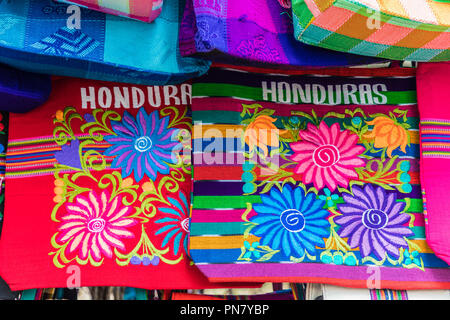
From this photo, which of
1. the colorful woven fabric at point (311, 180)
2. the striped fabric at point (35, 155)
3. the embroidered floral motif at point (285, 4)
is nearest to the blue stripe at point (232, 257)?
the colorful woven fabric at point (311, 180)

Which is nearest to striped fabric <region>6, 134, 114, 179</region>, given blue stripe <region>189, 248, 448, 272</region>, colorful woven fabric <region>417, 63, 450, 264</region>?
blue stripe <region>189, 248, 448, 272</region>

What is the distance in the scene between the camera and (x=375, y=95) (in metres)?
0.94

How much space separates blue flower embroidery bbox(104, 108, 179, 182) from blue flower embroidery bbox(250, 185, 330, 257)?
243 millimetres

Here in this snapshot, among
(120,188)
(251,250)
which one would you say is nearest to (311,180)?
(251,250)

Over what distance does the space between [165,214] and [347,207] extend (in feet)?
1.31

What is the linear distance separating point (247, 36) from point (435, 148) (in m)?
0.49

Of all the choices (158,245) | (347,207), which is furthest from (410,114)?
(158,245)

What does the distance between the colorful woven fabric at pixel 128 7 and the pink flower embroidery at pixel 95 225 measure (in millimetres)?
383

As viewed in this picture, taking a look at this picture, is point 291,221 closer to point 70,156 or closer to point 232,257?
point 232,257

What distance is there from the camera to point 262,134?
900 mm

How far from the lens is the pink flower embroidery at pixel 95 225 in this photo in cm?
84

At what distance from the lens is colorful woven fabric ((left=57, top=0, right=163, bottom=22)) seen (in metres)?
0.73

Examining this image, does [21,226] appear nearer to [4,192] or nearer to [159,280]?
[4,192]

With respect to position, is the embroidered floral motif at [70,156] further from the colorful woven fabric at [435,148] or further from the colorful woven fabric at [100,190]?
the colorful woven fabric at [435,148]
